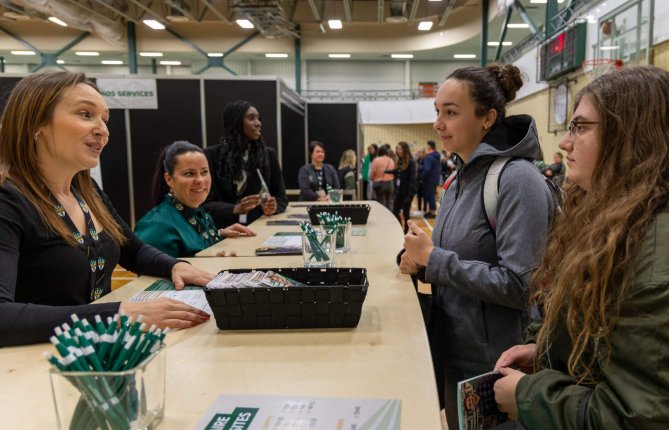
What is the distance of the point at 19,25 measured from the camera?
13242 mm

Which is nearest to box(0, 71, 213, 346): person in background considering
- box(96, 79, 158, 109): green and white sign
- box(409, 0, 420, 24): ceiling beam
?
box(96, 79, 158, 109): green and white sign

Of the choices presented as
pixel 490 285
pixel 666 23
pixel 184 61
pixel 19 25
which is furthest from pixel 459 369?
pixel 184 61

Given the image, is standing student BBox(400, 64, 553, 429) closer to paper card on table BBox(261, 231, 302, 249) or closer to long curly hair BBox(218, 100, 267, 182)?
paper card on table BBox(261, 231, 302, 249)

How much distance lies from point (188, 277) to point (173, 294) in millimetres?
115

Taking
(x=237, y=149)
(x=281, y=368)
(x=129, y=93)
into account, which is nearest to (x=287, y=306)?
(x=281, y=368)

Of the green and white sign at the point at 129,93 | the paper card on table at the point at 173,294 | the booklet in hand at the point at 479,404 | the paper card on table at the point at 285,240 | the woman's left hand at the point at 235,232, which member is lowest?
the booklet in hand at the point at 479,404

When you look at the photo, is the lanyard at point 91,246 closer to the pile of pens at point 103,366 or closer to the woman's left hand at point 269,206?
the pile of pens at point 103,366

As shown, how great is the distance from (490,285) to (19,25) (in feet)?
52.1

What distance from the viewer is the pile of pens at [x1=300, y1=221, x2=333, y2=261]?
1717 millimetres

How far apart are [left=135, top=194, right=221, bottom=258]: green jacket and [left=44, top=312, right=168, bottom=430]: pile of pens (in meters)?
1.44

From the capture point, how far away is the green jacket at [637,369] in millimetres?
716

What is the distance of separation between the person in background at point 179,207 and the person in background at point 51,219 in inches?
22.3

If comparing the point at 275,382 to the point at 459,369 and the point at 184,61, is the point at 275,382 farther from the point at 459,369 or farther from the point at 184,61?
the point at 184,61

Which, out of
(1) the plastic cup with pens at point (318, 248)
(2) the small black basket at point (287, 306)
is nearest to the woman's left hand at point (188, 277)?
(1) the plastic cup with pens at point (318, 248)
